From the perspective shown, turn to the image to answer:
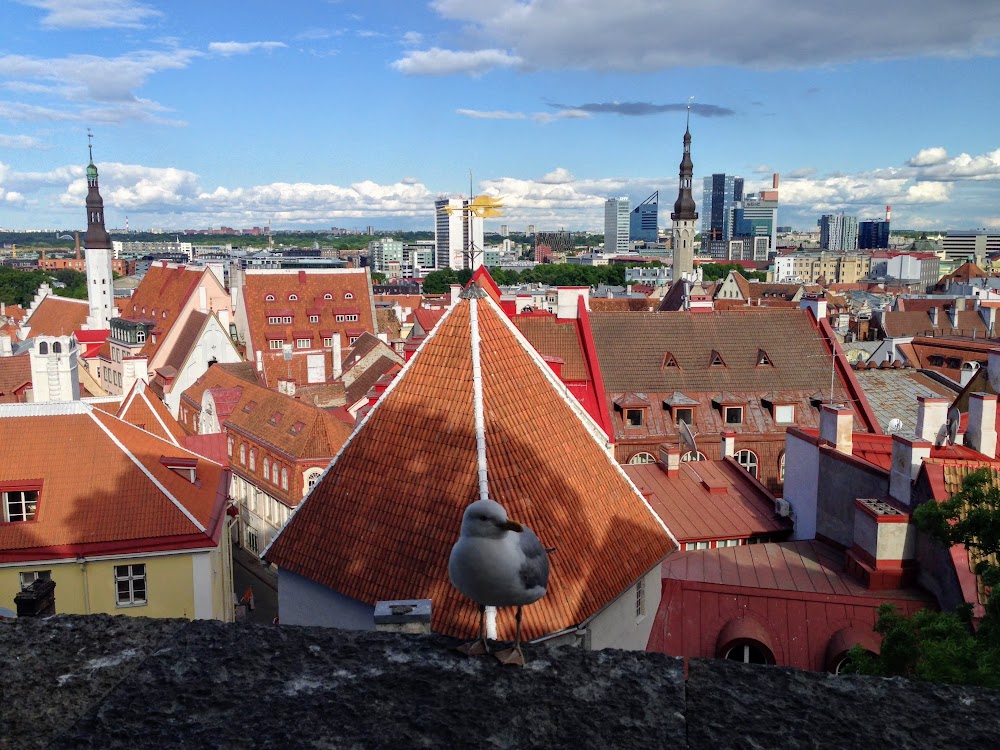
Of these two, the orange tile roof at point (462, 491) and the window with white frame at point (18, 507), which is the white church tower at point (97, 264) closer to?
the window with white frame at point (18, 507)

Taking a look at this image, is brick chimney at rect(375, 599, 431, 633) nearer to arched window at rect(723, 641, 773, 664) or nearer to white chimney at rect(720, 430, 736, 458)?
arched window at rect(723, 641, 773, 664)

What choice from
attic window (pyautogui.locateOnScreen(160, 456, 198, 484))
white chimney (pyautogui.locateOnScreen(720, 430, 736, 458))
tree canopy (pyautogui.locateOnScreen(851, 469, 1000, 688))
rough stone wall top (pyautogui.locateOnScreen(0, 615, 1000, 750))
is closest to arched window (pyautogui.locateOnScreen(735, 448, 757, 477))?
white chimney (pyautogui.locateOnScreen(720, 430, 736, 458))

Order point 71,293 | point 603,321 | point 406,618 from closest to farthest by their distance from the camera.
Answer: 1. point 406,618
2. point 603,321
3. point 71,293

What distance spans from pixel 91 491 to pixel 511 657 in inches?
764

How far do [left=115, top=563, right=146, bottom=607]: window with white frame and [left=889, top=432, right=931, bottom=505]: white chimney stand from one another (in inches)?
645

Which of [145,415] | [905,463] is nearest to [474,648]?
[905,463]

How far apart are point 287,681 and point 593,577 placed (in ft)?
33.2

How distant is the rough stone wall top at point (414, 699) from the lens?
3.36 metres

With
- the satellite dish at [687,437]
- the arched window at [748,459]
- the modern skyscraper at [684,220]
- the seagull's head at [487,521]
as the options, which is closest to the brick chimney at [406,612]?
the seagull's head at [487,521]

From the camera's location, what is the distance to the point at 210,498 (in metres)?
22.9

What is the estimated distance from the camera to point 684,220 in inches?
6048

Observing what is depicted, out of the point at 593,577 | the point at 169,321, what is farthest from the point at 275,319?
the point at 593,577

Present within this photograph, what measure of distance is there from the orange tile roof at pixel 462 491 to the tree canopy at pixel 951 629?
4236 millimetres

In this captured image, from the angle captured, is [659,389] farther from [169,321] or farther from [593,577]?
[169,321]
